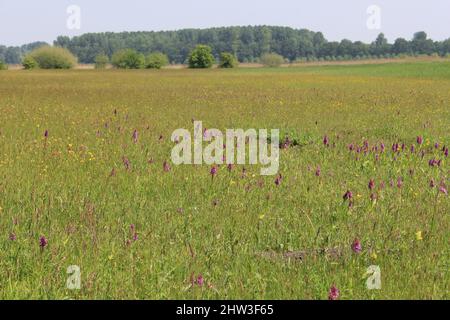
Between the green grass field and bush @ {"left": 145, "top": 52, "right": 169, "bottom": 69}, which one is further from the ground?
bush @ {"left": 145, "top": 52, "right": 169, "bottom": 69}

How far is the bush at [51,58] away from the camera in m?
111

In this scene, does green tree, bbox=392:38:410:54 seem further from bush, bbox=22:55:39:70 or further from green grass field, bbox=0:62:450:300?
green grass field, bbox=0:62:450:300

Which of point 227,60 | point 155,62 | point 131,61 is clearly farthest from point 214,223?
point 131,61

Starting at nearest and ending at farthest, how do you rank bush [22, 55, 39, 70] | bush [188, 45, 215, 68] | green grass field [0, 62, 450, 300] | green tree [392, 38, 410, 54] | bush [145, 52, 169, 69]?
1. green grass field [0, 62, 450, 300]
2. bush [22, 55, 39, 70]
3. bush [145, 52, 169, 69]
4. bush [188, 45, 215, 68]
5. green tree [392, 38, 410, 54]

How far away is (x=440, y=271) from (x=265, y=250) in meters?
1.61

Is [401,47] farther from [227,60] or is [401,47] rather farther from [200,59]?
[227,60]

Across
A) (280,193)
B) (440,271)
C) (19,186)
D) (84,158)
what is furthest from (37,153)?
(440,271)

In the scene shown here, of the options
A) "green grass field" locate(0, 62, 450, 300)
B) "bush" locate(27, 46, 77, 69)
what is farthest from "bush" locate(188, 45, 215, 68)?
"green grass field" locate(0, 62, 450, 300)

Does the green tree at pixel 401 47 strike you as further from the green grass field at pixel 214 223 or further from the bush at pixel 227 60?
the green grass field at pixel 214 223

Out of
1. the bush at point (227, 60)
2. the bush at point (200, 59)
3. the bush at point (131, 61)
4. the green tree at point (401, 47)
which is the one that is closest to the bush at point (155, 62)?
the bush at point (131, 61)

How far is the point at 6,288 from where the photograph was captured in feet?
12.0

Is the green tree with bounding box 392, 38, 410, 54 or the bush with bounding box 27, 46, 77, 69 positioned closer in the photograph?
the bush with bounding box 27, 46, 77, 69

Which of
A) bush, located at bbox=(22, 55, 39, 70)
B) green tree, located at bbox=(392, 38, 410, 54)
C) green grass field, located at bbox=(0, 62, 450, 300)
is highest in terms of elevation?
green tree, located at bbox=(392, 38, 410, 54)

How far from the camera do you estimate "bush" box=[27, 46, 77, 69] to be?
363 ft
